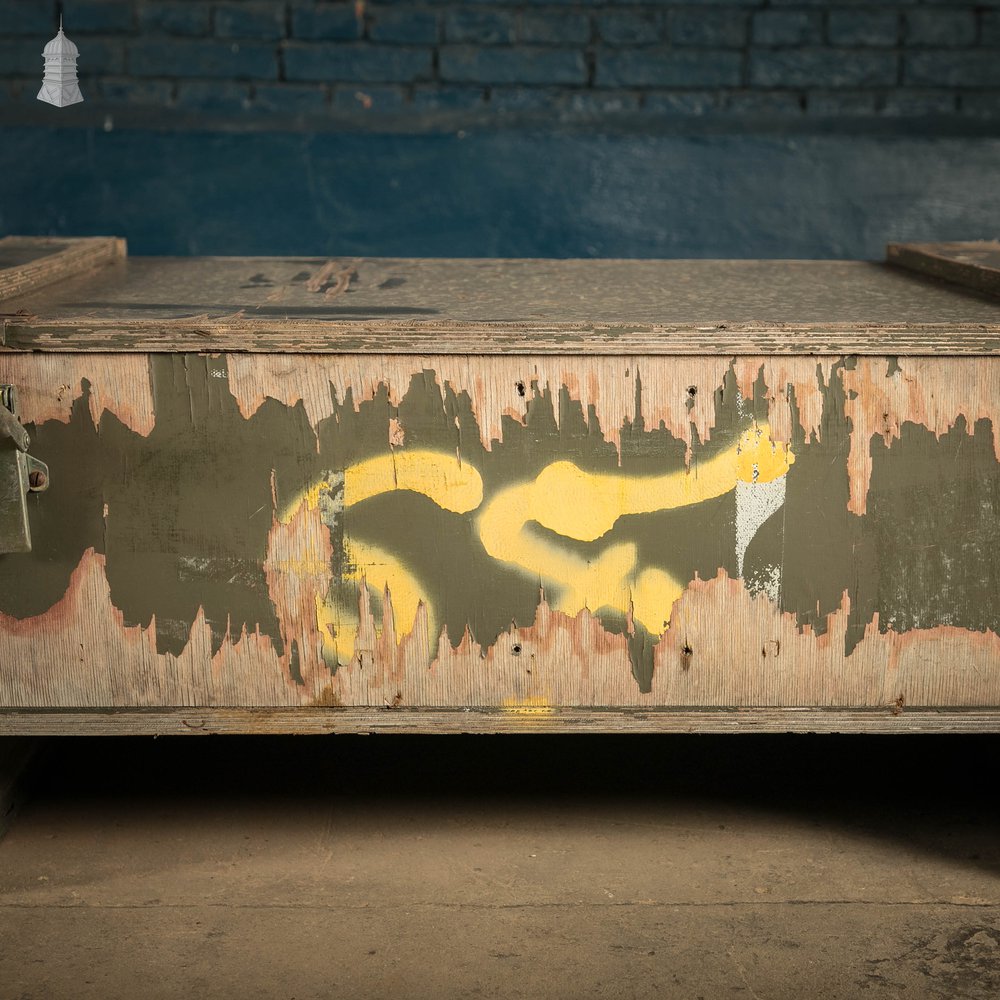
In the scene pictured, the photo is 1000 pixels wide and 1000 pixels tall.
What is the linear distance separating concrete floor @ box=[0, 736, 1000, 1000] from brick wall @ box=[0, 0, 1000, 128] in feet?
6.81

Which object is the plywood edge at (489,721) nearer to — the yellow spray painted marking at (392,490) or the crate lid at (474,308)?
the yellow spray painted marking at (392,490)

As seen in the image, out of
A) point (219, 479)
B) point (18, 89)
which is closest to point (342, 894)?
point (219, 479)

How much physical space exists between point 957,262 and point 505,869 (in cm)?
140

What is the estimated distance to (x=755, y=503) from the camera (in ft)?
5.83

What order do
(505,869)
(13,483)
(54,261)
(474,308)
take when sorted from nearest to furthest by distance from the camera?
(13,483)
(474,308)
(505,869)
(54,261)

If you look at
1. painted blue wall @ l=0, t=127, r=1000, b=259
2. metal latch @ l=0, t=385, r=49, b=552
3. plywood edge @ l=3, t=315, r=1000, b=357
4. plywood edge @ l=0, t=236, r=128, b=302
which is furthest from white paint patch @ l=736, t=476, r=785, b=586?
painted blue wall @ l=0, t=127, r=1000, b=259

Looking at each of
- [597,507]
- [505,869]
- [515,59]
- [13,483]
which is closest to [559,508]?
[597,507]

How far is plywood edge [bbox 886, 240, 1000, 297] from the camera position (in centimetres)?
214

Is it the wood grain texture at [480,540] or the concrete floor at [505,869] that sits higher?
the wood grain texture at [480,540]

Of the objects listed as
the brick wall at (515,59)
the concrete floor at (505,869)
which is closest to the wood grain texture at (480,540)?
the concrete floor at (505,869)

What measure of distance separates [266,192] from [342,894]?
243cm

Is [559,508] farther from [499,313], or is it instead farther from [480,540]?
[499,313]

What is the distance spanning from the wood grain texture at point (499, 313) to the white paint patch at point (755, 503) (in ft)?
0.65

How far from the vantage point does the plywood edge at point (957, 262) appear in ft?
7.01
